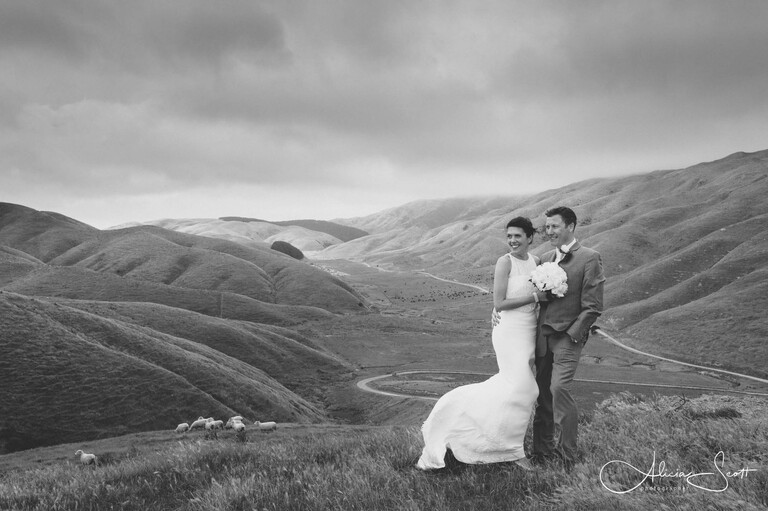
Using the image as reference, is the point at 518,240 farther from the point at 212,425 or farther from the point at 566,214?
the point at 212,425

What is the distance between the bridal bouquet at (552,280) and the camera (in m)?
8.82

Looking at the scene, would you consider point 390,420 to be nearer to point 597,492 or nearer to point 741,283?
point 597,492

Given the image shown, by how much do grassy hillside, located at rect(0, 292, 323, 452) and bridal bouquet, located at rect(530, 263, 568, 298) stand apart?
44557 millimetres

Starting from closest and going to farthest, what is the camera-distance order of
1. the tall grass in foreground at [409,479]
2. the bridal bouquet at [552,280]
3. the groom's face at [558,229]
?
the tall grass in foreground at [409,479], the bridal bouquet at [552,280], the groom's face at [558,229]

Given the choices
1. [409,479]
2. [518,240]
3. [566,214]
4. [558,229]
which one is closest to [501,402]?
[409,479]

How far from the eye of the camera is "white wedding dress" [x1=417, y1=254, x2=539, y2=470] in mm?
7871

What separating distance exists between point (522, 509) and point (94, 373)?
52.6 meters

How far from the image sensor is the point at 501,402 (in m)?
8.24

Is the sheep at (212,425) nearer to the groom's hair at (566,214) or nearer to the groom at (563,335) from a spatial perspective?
the groom at (563,335)

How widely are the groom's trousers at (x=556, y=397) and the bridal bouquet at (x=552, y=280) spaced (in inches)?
31.1

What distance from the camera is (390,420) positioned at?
172 ft

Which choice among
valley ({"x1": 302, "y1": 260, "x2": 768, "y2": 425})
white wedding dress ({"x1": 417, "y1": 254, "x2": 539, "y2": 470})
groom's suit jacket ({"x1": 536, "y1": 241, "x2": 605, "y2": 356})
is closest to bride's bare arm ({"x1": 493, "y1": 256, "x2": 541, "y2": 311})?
white wedding dress ({"x1": 417, "y1": 254, "x2": 539, "y2": 470})
